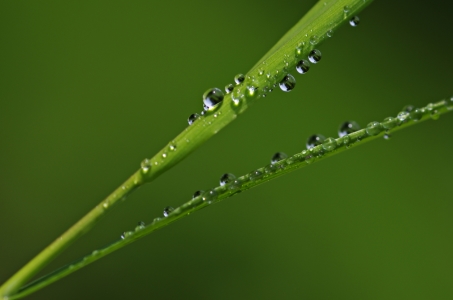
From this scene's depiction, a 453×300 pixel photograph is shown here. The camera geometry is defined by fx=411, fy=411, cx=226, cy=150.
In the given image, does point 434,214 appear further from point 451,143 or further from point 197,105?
point 197,105

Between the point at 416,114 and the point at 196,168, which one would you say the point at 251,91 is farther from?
the point at 196,168

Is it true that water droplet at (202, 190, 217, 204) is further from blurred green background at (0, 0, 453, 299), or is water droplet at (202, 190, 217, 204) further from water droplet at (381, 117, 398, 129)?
blurred green background at (0, 0, 453, 299)

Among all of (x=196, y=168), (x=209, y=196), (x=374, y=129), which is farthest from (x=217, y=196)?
(x=196, y=168)

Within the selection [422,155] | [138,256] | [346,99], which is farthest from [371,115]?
[138,256]

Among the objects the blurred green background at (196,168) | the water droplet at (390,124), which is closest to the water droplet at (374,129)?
the water droplet at (390,124)

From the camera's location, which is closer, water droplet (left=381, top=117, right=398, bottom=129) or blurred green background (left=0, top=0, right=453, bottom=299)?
water droplet (left=381, top=117, right=398, bottom=129)

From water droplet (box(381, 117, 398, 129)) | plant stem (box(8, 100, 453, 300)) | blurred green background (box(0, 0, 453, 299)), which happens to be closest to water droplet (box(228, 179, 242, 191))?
plant stem (box(8, 100, 453, 300))

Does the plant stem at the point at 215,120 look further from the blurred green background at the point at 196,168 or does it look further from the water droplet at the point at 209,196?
the blurred green background at the point at 196,168

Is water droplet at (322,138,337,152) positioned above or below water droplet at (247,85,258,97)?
below

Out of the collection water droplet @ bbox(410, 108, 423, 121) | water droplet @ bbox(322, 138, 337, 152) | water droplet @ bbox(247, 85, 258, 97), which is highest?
water droplet @ bbox(247, 85, 258, 97)
